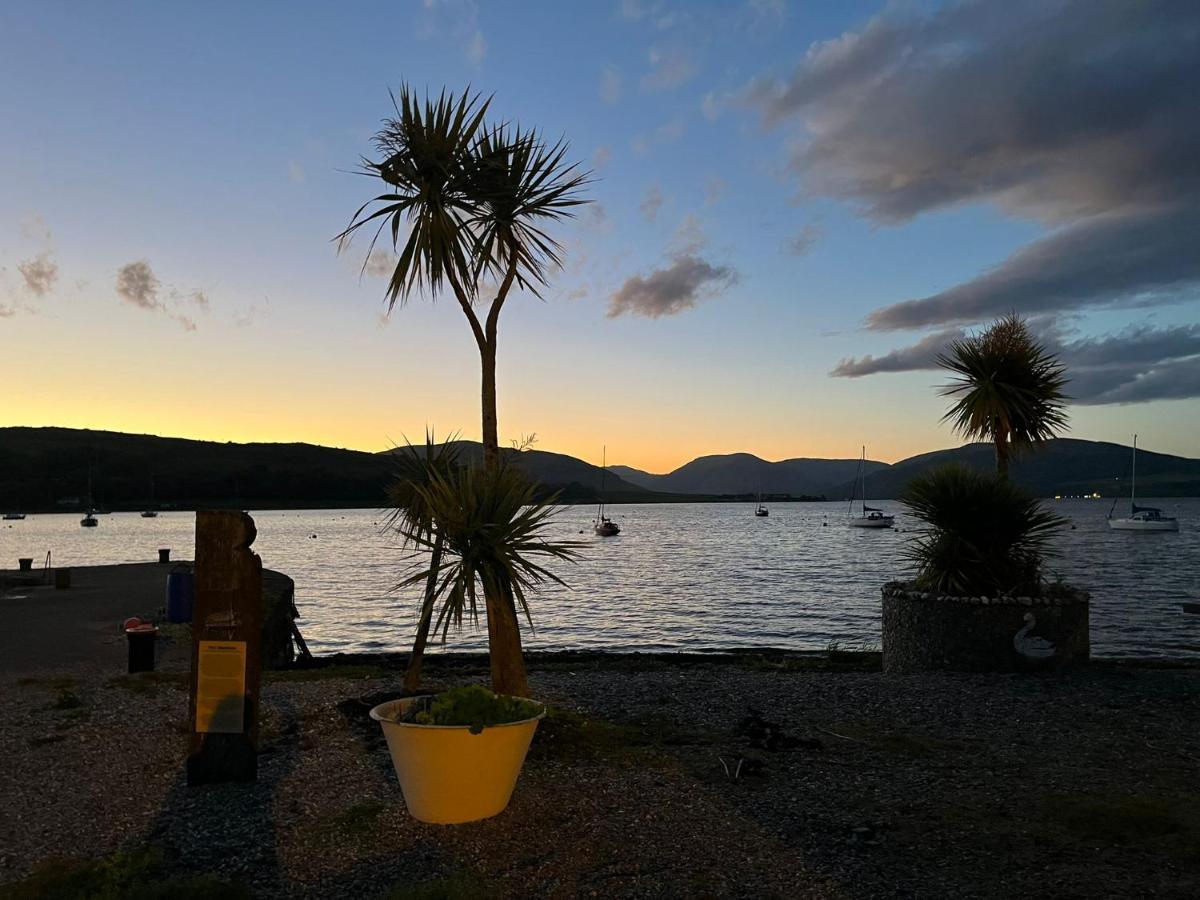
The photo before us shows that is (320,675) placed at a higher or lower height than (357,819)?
lower

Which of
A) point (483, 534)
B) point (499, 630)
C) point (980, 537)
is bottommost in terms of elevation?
point (499, 630)

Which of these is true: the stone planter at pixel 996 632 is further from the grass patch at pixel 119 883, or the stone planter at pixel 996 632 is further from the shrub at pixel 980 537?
the grass patch at pixel 119 883

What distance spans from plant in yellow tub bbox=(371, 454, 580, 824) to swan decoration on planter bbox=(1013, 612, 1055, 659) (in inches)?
273

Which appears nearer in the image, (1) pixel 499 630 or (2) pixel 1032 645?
(1) pixel 499 630

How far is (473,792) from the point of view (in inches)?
241

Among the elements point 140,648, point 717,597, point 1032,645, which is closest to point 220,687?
point 140,648

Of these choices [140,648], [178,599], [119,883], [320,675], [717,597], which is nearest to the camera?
[119,883]

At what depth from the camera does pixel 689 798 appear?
22.0 feet

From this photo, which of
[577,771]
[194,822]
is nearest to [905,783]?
[577,771]

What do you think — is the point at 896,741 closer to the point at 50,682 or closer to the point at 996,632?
the point at 996,632

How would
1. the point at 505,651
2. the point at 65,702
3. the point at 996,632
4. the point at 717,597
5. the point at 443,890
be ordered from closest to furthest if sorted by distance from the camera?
the point at 443,890 < the point at 505,651 < the point at 65,702 < the point at 996,632 < the point at 717,597

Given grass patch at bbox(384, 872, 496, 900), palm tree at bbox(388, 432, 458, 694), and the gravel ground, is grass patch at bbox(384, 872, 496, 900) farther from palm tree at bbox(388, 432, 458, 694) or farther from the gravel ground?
palm tree at bbox(388, 432, 458, 694)

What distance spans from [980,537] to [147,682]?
36.6ft

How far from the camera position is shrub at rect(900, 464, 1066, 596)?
12500mm
